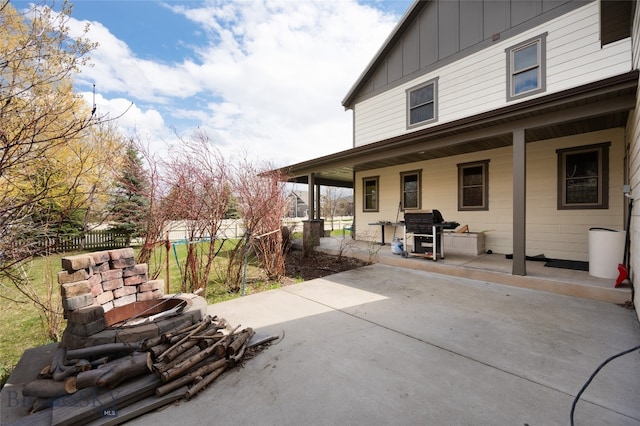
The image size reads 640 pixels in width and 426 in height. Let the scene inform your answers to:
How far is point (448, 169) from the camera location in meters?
7.93

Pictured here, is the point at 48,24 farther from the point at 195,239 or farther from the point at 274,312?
the point at 274,312

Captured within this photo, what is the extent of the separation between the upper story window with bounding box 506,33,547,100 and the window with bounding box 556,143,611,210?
1803mm

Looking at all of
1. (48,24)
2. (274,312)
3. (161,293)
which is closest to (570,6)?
(274,312)

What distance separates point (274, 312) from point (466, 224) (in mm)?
6188

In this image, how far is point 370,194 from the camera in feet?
33.3

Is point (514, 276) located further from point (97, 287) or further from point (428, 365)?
point (97, 287)

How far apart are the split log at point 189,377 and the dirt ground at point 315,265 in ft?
10.3

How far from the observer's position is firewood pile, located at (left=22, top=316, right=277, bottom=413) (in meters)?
1.98

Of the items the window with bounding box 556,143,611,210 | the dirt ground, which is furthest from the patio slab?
the window with bounding box 556,143,611,210

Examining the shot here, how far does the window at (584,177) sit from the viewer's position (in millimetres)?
5555

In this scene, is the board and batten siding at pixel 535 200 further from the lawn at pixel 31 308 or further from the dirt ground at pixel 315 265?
the lawn at pixel 31 308

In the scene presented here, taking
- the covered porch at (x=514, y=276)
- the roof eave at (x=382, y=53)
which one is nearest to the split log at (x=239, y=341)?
the covered porch at (x=514, y=276)

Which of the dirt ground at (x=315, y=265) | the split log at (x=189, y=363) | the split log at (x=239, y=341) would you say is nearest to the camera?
the split log at (x=189, y=363)

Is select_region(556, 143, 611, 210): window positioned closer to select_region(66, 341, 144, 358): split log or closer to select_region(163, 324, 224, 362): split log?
select_region(163, 324, 224, 362): split log
